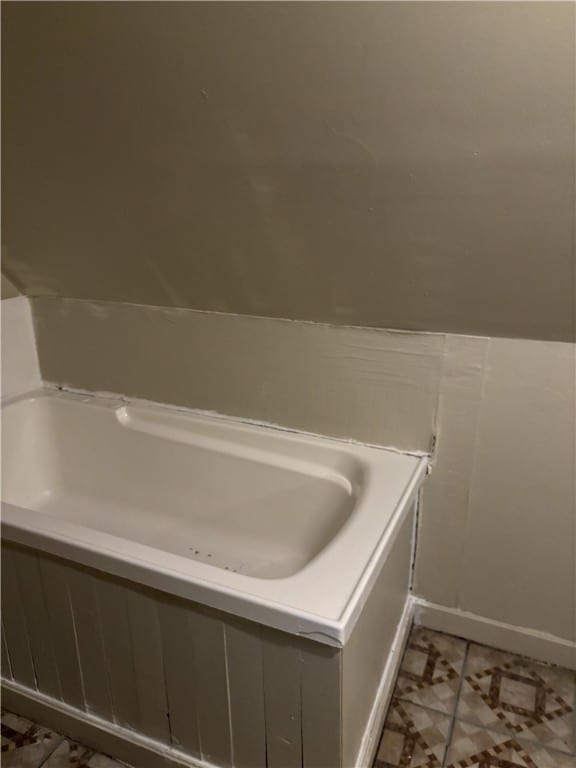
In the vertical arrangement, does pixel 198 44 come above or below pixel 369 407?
above

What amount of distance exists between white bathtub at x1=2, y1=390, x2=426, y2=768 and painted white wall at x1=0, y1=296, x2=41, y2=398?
81 mm

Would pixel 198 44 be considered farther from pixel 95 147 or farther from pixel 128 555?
pixel 128 555

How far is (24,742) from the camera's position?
143cm

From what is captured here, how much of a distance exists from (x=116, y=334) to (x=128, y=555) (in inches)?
35.6

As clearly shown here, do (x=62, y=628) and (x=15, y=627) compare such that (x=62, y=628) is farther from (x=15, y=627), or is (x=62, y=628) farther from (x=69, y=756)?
(x=69, y=756)

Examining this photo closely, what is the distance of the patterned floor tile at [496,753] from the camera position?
1.33m

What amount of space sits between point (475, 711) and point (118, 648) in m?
0.92

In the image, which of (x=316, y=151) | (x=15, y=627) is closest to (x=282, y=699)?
(x=15, y=627)

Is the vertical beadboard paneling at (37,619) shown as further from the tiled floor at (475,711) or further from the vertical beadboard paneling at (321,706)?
the tiled floor at (475,711)

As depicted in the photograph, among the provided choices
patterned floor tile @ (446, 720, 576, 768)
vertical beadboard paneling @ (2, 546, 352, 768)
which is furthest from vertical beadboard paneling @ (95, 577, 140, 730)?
patterned floor tile @ (446, 720, 576, 768)

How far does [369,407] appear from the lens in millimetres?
1577

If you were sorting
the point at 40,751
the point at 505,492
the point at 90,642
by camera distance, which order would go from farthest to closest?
the point at 505,492 < the point at 40,751 < the point at 90,642

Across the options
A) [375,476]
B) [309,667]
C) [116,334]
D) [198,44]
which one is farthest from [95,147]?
[309,667]

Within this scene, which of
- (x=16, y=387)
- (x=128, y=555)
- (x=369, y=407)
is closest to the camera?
(x=128, y=555)
